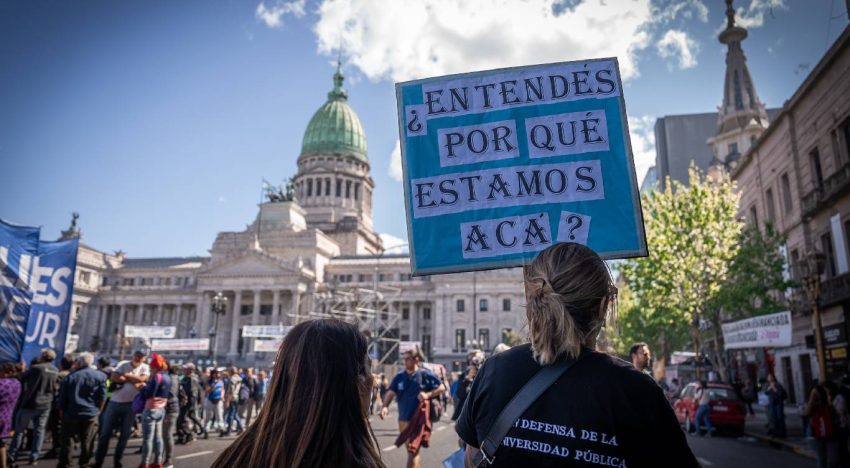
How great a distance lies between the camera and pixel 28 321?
35.9 ft

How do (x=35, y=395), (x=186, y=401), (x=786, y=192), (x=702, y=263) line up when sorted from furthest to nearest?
(x=786, y=192), (x=702, y=263), (x=186, y=401), (x=35, y=395)

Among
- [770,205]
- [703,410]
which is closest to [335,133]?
[770,205]

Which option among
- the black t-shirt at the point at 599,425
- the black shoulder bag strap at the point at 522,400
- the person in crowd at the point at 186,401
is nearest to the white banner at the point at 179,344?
the person in crowd at the point at 186,401

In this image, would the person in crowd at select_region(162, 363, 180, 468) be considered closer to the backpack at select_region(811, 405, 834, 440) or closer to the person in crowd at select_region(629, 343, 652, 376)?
the person in crowd at select_region(629, 343, 652, 376)

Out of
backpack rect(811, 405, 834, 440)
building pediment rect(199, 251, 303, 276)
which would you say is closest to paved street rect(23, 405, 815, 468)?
backpack rect(811, 405, 834, 440)

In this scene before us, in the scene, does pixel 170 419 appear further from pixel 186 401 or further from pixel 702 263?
pixel 702 263

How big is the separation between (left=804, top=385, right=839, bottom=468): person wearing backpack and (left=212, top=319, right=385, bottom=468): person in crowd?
10.2 metres

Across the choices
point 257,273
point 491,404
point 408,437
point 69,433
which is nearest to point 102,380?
point 69,433

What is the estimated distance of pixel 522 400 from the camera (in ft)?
7.94

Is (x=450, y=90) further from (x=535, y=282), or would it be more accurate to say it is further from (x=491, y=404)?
(x=491, y=404)

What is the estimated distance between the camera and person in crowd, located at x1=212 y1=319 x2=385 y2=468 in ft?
7.39

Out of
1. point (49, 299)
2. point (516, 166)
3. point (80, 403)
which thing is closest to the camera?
point (516, 166)

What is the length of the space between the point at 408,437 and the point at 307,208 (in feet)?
292

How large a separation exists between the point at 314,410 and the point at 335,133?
10109cm
